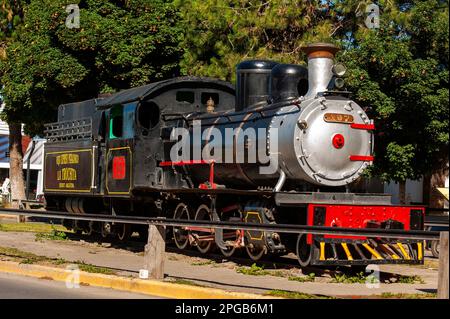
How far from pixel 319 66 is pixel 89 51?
14692mm

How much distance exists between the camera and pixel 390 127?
784 inches

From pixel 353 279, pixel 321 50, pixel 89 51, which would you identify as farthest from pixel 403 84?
pixel 89 51

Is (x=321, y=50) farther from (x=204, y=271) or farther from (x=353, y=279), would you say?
(x=204, y=271)

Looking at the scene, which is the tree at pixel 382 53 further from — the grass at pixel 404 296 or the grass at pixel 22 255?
the grass at pixel 22 255

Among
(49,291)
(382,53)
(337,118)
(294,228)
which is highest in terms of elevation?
(382,53)

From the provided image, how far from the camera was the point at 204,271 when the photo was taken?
12711mm

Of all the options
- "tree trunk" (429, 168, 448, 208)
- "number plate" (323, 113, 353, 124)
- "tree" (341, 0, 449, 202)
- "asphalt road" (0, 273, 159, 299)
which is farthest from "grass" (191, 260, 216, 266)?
"tree trunk" (429, 168, 448, 208)

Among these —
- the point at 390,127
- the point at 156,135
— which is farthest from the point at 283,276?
the point at 390,127

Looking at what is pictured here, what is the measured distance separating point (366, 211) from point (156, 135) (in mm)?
5624

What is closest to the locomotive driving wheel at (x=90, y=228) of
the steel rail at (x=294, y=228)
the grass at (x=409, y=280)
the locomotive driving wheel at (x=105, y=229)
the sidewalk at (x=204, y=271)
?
the locomotive driving wheel at (x=105, y=229)

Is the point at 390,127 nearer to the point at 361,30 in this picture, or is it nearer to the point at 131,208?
the point at 361,30

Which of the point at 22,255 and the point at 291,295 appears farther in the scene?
the point at 22,255

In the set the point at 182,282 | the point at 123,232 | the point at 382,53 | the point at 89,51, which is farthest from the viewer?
the point at 89,51

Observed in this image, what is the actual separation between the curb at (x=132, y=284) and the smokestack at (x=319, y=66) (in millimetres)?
4803
